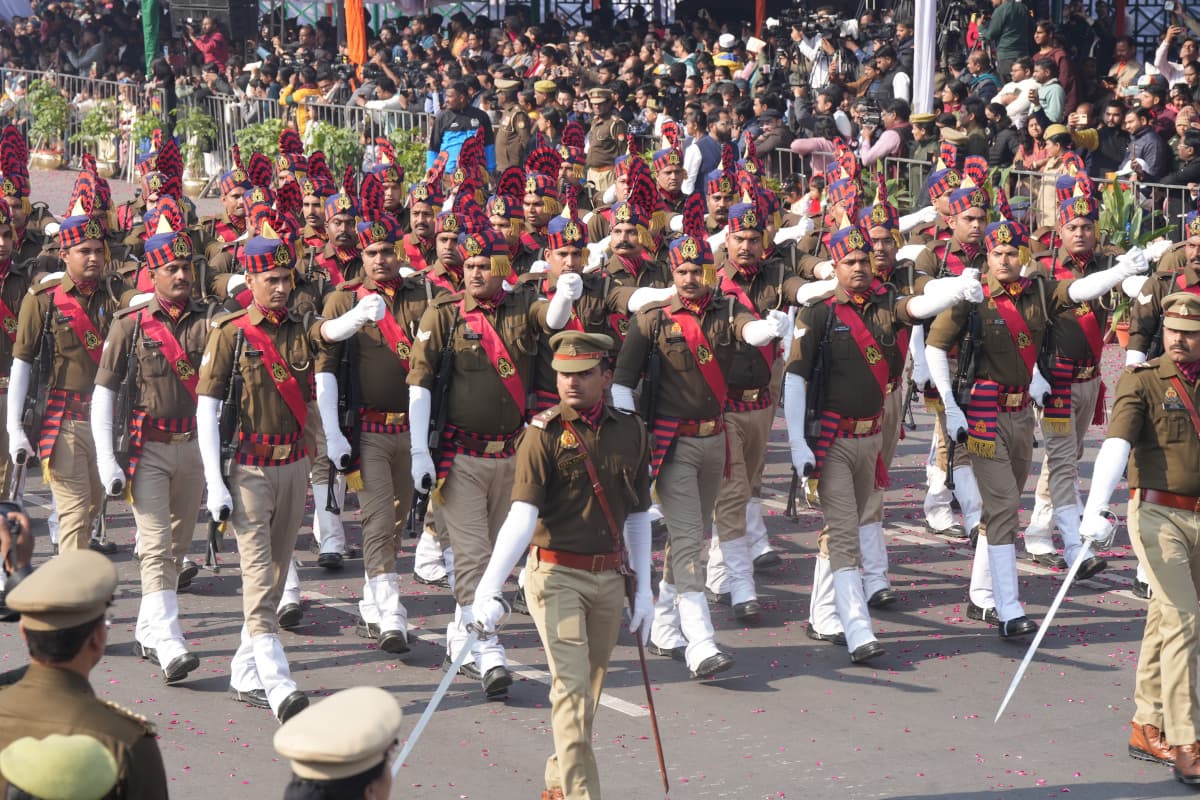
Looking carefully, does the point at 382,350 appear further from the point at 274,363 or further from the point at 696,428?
the point at 696,428

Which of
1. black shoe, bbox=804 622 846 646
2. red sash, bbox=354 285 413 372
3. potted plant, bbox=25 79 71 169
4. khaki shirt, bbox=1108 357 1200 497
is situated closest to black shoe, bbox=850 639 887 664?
black shoe, bbox=804 622 846 646

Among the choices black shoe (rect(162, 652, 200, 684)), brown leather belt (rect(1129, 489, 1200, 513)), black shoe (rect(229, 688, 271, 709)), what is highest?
brown leather belt (rect(1129, 489, 1200, 513))

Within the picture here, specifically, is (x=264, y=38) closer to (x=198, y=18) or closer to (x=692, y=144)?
(x=198, y=18)

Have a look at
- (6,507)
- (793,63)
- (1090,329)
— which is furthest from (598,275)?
(793,63)

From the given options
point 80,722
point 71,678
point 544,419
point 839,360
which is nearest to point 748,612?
point 839,360

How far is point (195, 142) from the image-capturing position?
25.8m

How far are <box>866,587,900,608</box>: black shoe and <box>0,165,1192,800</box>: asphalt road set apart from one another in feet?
0.22

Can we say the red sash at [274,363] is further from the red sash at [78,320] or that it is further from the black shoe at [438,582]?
the black shoe at [438,582]

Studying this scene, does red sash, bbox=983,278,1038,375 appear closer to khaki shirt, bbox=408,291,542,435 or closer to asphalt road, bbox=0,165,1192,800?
asphalt road, bbox=0,165,1192,800

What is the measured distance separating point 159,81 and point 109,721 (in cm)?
2290

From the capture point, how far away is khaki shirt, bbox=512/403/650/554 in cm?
758

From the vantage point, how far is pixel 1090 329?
11672 millimetres

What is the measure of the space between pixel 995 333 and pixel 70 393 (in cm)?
506

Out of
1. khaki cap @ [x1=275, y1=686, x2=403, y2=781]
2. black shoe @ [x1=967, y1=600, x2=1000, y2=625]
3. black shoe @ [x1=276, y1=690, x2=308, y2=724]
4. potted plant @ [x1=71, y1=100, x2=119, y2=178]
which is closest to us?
khaki cap @ [x1=275, y1=686, x2=403, y2=781]
